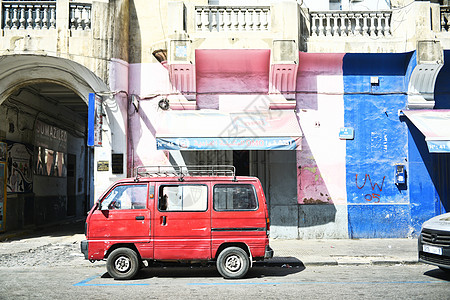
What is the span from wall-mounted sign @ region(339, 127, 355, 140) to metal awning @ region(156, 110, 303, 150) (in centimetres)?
166

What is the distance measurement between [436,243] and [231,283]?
3885 mm

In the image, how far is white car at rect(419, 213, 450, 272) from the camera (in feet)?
26.6

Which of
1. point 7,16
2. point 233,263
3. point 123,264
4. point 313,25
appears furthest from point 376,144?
point 7,16

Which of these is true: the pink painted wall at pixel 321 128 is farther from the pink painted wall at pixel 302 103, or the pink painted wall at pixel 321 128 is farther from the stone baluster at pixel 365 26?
→ the stone baluster at pixel 365 26

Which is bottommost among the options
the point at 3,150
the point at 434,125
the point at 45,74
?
the point at 3,150

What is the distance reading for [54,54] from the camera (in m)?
13.3

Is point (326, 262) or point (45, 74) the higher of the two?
point (45, 74)

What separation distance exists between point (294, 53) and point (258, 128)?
2517 millimetres

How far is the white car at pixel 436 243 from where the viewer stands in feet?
26.6

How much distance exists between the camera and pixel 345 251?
11734 millimetres

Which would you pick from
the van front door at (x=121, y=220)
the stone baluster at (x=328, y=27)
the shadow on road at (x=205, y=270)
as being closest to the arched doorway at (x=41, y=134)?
the van front door at (x=121, y=220)

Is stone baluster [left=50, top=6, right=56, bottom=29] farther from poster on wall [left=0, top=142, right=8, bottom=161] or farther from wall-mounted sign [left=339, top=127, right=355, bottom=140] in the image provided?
wall-mounted sign [left=339, top=127, right=355, bottom=140]

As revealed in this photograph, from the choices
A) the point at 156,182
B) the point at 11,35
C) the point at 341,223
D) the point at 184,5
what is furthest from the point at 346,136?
the point at 11,35

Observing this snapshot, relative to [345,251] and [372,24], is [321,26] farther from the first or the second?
[345,251]
